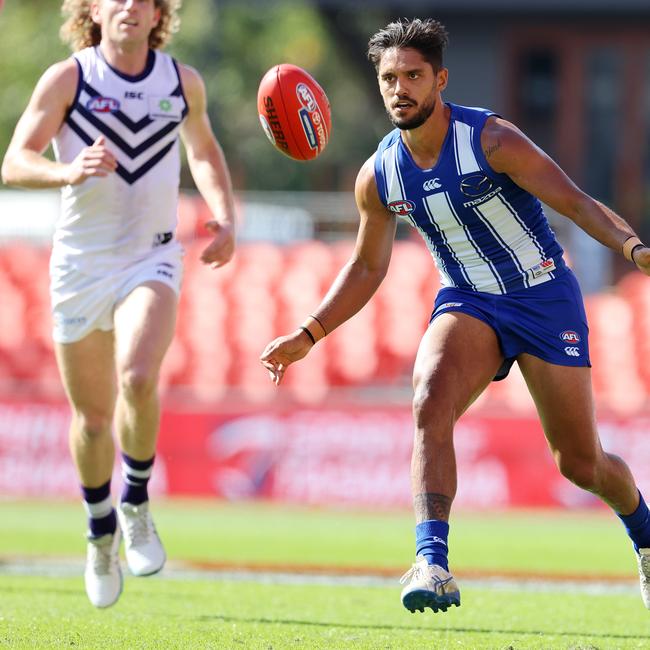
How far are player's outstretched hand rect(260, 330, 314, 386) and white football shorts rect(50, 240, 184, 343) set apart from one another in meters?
1.12

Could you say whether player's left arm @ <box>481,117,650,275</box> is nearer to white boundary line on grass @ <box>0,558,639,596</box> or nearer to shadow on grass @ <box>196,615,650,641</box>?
shadow on grass @ <box>196,615,650,641</box>

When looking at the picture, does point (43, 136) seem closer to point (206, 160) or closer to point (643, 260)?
point (206, 160)

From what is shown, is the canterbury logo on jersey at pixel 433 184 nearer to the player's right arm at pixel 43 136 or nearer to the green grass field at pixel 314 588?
the player's right arm at pixel 43 136

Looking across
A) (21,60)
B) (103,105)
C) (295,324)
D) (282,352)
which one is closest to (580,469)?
(282,352)

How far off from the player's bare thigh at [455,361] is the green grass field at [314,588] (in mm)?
1049

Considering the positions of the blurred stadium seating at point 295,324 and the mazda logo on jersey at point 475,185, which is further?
the blurred stadium seating at point 295,324

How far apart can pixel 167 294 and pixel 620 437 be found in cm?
725

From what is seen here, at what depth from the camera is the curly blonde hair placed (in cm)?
710

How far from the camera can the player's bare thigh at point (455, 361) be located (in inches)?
220

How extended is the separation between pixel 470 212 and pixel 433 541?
4.72 feet

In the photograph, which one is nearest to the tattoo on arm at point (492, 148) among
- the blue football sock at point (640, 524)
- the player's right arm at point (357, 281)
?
the player's right arm at point (357, 281)

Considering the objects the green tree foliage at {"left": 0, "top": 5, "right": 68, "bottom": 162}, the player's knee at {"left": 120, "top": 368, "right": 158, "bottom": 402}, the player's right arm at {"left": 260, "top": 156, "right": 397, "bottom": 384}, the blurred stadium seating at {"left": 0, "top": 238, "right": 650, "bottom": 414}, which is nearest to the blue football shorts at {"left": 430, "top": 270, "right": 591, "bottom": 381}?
the player's right arm at {"left": 260, "top": 156, "right": 397, "bottom": 384}

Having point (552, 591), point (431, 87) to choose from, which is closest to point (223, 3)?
point (552, 591)

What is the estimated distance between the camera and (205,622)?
6.39 meters
